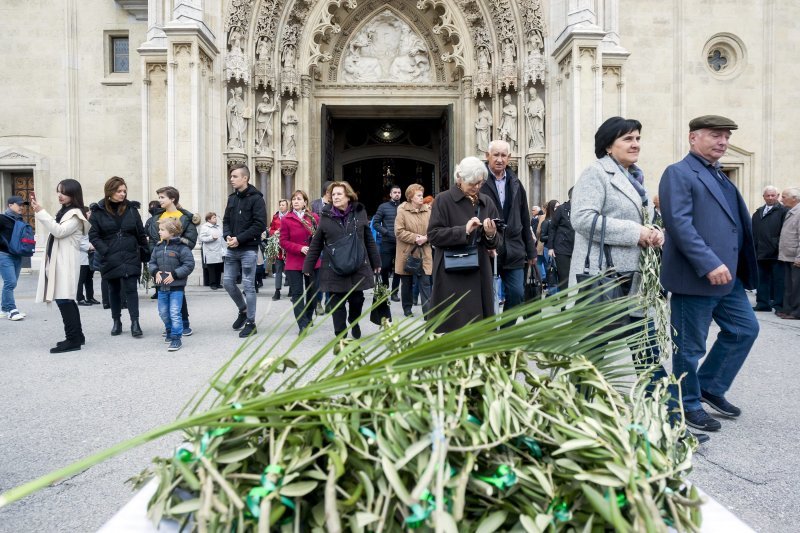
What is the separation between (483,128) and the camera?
15102 millimetres

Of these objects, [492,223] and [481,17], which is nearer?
[492,223]

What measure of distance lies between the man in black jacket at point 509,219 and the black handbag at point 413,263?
115 inches

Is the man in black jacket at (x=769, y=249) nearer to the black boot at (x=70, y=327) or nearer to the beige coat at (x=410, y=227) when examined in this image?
the beige coat at (x=410, y=227)

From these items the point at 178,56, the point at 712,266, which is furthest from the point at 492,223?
the point at 178,56

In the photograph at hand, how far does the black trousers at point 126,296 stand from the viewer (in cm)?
727

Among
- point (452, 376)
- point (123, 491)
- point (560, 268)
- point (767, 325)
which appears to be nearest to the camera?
point (452, 376)

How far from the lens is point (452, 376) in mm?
1094

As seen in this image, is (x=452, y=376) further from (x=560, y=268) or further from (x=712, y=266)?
(x=560, y=268)

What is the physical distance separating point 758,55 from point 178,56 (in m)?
14.8

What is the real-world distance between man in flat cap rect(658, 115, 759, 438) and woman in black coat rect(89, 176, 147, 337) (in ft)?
19.3

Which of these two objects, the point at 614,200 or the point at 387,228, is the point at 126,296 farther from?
the point at 614,200

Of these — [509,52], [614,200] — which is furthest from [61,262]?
[509,52]

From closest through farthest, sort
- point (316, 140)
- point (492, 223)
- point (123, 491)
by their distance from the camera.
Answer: point (123, 491), point (492, 223), point (316, 140)

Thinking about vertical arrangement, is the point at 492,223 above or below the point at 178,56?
below
